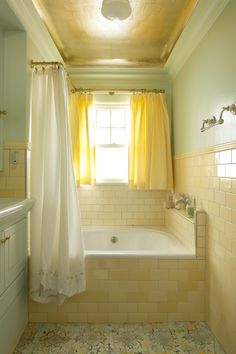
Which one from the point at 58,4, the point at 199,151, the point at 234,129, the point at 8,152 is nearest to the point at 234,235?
the point at 234,129

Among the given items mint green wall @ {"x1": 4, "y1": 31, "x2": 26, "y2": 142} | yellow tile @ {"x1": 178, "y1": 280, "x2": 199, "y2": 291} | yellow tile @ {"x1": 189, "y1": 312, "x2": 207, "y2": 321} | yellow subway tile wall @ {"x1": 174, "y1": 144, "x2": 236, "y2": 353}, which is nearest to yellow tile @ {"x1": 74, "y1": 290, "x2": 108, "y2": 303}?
yellow tile @ {"x1": 178, "y1": 280, "x2": 199, "y2": 291}

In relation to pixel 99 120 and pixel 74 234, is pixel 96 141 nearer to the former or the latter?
pixel 99 120

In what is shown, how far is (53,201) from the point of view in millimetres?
1951

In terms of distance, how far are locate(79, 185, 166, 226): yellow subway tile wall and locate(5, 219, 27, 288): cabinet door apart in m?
1.27

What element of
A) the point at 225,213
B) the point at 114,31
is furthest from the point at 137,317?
the point at 114,31

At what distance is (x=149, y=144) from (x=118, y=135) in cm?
47

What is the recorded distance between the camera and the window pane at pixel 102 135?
3.23 meters

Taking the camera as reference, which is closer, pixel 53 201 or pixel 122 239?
pixel 53 201

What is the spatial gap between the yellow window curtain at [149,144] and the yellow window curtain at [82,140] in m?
0.51

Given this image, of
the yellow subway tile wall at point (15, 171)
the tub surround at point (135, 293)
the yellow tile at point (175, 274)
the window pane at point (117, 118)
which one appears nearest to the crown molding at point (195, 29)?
the window pane at point (117, 118)

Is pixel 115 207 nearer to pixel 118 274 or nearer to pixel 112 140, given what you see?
pixel 112 140

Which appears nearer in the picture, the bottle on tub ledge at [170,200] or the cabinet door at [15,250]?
the cabinet door at [15,250]

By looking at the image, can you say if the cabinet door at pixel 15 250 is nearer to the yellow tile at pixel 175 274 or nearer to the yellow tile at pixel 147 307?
the yellow tile at pixel 147 307

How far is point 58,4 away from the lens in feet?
6.88
